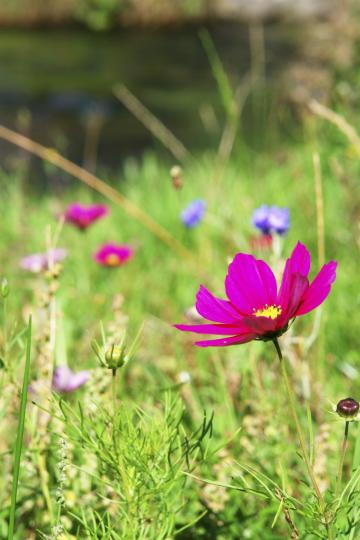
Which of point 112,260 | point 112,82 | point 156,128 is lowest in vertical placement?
point 112,260

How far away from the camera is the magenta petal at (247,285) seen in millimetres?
744

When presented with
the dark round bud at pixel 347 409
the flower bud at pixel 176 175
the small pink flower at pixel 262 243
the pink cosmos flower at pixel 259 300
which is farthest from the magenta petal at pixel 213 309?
the small pink flower at pixel 262 243

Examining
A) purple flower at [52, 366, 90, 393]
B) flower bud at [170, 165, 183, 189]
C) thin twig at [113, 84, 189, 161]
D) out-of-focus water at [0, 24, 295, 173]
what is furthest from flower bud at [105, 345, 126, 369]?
out-of-focus water at [0, 24, 295, 173]

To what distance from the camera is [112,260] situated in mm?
1707

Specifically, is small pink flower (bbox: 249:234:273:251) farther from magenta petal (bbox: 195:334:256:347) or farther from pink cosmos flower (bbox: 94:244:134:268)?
magenta petal (bbox: 195:334:256:347)

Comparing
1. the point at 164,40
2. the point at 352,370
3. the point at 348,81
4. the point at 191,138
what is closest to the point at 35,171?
the point at 191,138

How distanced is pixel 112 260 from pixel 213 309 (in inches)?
40.0

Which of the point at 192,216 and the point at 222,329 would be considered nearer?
the point at 222,329

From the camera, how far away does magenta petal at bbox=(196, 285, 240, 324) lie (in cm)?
69

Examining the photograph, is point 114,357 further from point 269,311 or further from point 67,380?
point 67,380

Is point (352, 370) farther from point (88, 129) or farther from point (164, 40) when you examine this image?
point (164, 40)

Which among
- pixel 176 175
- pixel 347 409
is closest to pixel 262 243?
pixel 176 175

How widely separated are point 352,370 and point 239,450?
1.22ft

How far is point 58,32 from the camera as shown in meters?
11.9
